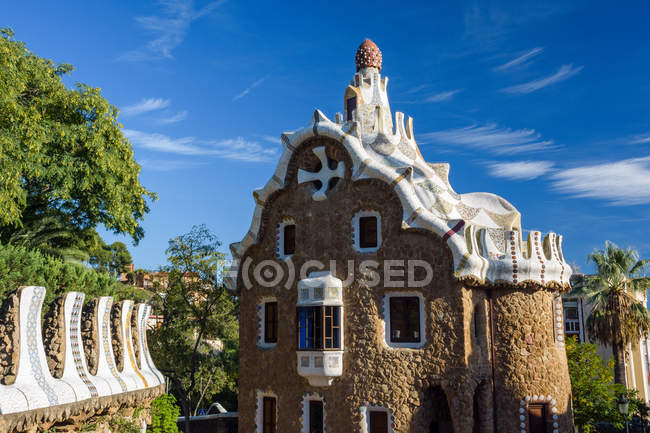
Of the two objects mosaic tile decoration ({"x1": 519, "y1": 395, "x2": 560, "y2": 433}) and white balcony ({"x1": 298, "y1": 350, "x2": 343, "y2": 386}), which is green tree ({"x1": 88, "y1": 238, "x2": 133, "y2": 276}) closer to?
white balcony ({"x1": 298, "y1": 350, "x2": 343, "y2": 386})

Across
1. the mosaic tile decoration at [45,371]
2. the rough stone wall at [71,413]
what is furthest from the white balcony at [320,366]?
the mosaic tile decoration at [45,371]

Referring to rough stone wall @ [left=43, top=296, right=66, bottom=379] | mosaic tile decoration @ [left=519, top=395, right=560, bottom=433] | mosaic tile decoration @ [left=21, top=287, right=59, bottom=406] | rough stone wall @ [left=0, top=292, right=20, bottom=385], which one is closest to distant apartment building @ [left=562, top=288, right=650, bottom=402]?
mosaic tile decoration @ [left=519, top=395, right=560, bottom=433]

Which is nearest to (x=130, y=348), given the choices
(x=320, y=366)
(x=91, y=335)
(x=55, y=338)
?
(x=91, y=335)

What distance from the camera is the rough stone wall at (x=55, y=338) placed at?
9172 mm

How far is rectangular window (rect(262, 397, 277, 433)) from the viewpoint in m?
17.8

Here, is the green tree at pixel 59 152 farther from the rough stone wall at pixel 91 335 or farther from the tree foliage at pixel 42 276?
the rough stone wall at pixel 91 335

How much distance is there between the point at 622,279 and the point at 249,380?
15801 mm

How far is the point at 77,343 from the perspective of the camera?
9.94 metres

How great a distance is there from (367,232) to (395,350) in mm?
3343

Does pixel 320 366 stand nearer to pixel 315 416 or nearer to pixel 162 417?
pixel 315 416

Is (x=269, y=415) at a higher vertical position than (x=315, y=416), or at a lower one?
lower

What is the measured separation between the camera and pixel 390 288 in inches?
637

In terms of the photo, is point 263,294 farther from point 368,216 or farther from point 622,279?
point 622,279

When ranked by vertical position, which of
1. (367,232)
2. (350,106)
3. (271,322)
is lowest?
(271,322)
